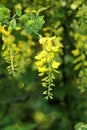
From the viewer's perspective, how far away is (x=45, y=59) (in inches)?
73.3

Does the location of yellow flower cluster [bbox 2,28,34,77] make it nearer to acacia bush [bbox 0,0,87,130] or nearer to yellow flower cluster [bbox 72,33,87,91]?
acacia bush [bbox 0,0,87,130]

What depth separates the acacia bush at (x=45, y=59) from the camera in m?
2.00

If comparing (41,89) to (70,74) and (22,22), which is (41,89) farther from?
(22,22)

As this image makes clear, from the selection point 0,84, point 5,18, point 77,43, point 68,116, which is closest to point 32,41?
point 77,43

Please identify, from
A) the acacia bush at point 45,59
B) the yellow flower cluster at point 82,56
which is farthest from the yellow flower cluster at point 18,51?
the yellow flower cluster at point 82,56

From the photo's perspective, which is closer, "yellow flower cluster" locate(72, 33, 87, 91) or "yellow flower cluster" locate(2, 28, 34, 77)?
"yellow flower cluster" locate(2, 28, 34, 77)

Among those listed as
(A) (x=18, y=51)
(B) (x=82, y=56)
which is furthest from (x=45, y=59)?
(B) (x=82, y=56)

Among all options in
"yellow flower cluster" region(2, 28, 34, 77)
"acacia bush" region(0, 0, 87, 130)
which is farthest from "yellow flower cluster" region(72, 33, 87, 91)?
"yellow flower cluster" region(2, 28, 34, 77)

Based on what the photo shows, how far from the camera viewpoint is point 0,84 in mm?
3062

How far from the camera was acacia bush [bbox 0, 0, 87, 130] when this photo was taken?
200 centimetres

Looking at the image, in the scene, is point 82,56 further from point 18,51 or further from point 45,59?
point 45,59

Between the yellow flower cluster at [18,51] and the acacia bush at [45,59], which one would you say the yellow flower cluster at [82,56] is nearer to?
the acacia bush at [45,59]

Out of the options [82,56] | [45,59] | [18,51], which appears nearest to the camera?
[45,59]

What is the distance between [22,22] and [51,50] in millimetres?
261
